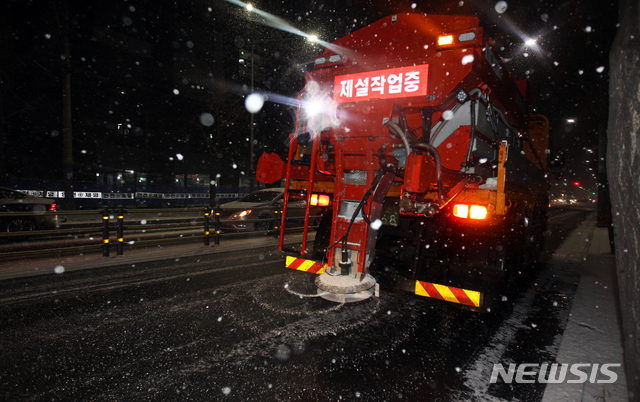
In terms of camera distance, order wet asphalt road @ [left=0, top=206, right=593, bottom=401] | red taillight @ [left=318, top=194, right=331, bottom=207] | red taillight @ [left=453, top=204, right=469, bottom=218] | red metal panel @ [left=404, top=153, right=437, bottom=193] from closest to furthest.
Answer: wet asphalt road @ [left=0, top=206, right=593, bottom=401] → red metal panel @ [left=404, top=153, right=437, bottom=193] → red taillight @ [left=453, top=204, right=469, bottom=218] → red taillight @ [left=318, top=194, right=331, bottom=207]

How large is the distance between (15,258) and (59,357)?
18.1 ft

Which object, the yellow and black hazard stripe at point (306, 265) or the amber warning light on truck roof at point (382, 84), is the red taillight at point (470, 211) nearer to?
the amber warning light on truck roof at point (382, 84)

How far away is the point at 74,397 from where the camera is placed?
2.41m

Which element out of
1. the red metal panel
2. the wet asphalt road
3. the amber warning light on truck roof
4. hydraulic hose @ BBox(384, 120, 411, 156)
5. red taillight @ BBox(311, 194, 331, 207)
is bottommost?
the wet asphalt road

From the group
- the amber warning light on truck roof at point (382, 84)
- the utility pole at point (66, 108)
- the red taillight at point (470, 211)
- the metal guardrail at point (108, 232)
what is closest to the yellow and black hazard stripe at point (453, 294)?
the red taillight at point (470, 211)

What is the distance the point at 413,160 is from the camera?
3.35 metres

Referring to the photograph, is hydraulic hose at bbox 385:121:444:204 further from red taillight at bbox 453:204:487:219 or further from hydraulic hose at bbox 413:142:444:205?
red taillight at bbox 453:204:487:219

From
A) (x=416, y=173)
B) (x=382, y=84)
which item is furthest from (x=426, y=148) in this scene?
(x=382, y=84)

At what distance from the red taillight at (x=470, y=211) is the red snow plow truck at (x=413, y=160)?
0.04 ft

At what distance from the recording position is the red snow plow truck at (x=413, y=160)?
141 inches

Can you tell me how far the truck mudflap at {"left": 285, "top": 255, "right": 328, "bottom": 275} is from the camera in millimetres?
4199

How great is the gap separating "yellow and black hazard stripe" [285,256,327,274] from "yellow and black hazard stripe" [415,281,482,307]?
1.27m

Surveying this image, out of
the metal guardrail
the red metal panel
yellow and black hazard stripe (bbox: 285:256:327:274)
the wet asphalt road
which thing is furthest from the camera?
the metal guardrail

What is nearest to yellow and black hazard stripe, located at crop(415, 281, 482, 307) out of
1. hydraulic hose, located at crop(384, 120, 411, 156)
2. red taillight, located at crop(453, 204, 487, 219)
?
red taillight, located at crop(453, 204, 487, 219)
